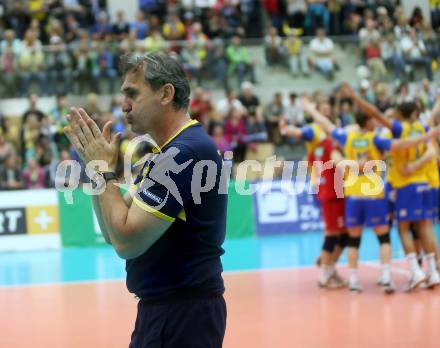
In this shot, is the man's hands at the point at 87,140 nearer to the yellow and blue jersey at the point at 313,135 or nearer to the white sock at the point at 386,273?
the yellow and blue jersey at the point at 313,135

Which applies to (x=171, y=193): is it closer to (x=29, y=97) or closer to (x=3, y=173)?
(x=3, y=173)

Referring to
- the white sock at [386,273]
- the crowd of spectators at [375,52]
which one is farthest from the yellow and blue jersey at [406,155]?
the crowd of spectators at [375,52]

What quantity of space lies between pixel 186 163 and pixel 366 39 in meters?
16.3

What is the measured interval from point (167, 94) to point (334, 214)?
6051 millimetres

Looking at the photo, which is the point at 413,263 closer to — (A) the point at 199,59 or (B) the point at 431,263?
(B) the point at 431,263

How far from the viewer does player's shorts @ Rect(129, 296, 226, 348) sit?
10.9 ft

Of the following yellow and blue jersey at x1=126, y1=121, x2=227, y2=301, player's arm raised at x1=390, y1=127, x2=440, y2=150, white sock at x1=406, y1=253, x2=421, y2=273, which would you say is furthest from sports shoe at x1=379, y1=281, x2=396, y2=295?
yellow and blue jersey at x1=126, y1=121, x2=227, y2=301

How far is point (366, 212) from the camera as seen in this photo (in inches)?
344

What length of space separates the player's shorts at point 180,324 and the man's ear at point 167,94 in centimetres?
89

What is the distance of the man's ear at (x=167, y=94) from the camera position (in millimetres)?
3387

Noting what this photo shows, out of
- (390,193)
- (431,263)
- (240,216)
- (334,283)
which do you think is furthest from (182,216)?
(240,216)

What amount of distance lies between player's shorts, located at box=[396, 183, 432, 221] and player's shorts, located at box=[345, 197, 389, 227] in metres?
0.33

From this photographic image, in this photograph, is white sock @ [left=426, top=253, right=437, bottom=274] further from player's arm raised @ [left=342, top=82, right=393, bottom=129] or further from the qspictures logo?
player's arm raised @ [left=342, top=82, right=393, bottom=129]

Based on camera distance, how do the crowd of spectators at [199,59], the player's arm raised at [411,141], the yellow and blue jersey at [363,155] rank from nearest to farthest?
the player's arm raised at [411,141], the yellow and blue jersey at [363,155], the crowd of spectators at [199,59]
